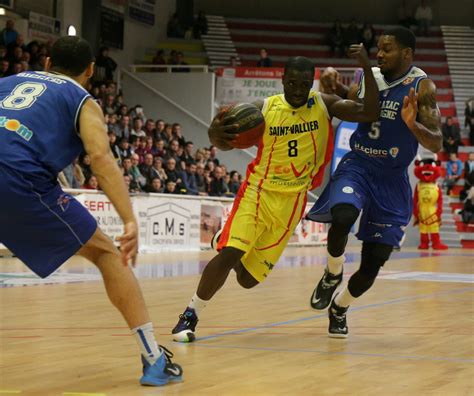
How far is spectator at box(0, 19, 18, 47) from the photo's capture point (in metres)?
20.3

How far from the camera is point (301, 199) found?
7.03 meters

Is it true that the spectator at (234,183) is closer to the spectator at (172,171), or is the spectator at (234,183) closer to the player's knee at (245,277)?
the spectator at (172,171)

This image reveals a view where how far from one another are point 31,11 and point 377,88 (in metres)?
17.9

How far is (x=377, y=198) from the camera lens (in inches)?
274

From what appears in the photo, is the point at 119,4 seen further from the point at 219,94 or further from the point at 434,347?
the point at 434,347

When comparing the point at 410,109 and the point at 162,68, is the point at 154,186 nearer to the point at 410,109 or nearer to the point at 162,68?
the point at 162,68

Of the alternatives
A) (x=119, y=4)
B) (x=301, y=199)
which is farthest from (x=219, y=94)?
(x=301, y=199)

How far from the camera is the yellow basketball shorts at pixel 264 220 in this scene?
6.84 meters

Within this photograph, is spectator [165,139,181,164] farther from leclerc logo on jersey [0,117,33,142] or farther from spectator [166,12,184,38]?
leclerc logo on jersey [0,117,33,142]

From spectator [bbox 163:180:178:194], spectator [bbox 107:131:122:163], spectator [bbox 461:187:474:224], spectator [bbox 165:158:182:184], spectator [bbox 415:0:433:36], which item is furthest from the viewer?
spectator [bbox 415:0:433:36]

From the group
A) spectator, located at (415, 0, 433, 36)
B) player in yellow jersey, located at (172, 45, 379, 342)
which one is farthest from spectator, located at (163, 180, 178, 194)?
spectator, located at (415, 0, 433, 36)

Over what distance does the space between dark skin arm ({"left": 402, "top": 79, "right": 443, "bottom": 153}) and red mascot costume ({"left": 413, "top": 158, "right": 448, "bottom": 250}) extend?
17.6 m

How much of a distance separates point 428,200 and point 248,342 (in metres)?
18.3

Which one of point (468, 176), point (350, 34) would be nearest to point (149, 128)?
point (468, 176)
